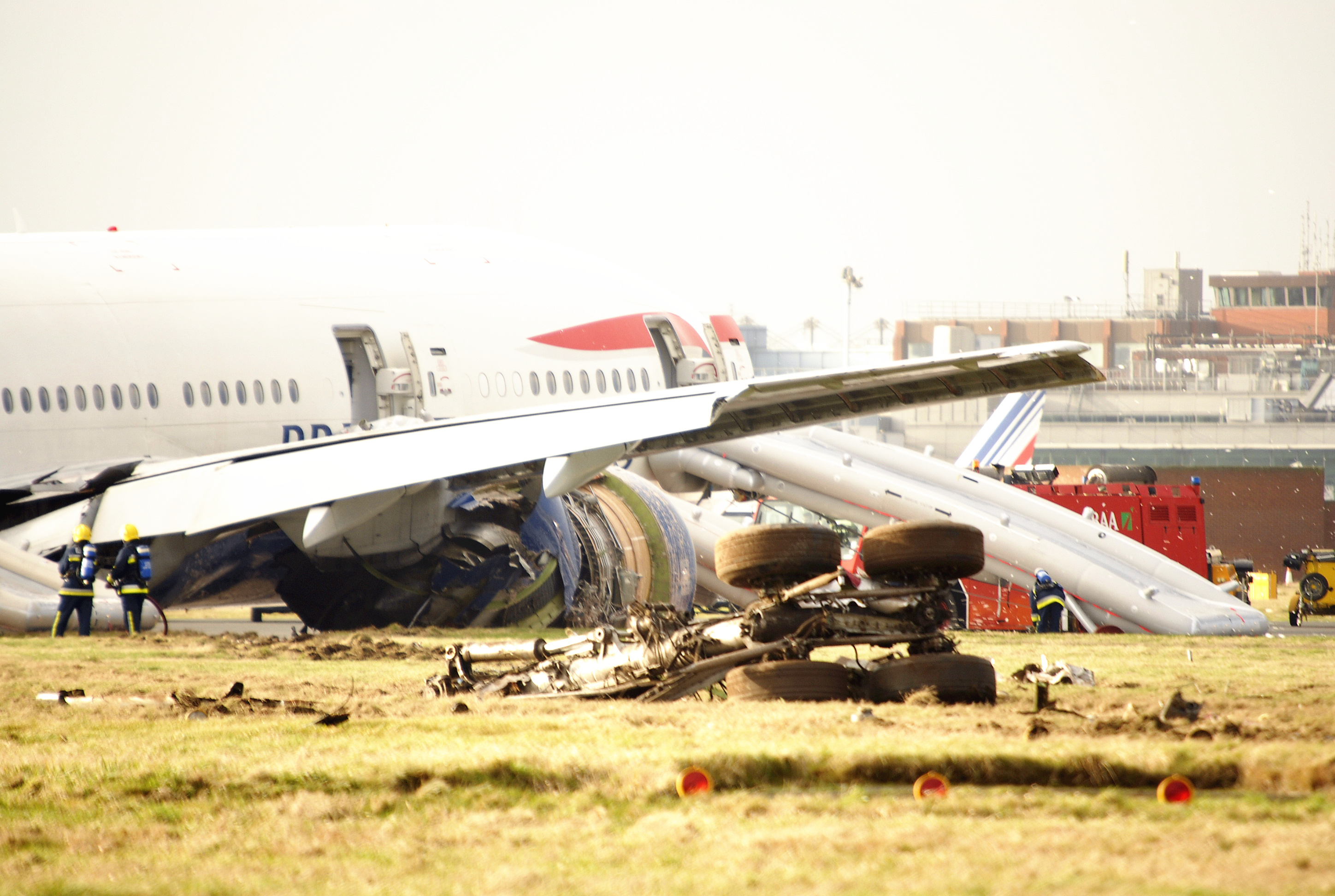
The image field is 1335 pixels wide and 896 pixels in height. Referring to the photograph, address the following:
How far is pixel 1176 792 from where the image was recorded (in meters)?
7.17

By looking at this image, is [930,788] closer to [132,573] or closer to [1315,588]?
[132,573]

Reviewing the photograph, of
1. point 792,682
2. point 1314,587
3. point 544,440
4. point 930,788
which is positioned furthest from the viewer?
point 1314,587

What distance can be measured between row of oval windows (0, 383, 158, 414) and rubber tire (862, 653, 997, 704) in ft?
44.1

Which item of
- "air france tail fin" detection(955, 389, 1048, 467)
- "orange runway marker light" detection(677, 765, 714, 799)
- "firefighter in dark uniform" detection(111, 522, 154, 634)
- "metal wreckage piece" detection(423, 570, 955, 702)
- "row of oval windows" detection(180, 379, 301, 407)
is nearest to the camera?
"orange runway marker light" detection(677, 765, 714, 799)

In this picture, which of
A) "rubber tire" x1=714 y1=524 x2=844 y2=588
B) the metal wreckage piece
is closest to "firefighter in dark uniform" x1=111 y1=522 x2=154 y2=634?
the metal wreckage piece

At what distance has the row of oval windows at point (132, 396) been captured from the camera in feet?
66.1

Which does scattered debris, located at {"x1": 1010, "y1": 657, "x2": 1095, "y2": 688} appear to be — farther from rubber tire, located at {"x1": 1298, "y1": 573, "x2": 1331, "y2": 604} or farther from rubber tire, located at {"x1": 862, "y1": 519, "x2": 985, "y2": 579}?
rubber tire, located at {"x1": 1298, "y1": 573, "x2": 1331, "y2": 604}

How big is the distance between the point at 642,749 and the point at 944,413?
96.6 m

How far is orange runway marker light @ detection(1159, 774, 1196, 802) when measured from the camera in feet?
23.4

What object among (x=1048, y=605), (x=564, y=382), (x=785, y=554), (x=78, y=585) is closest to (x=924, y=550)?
(x=785, y=554)

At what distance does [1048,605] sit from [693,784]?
17.2m

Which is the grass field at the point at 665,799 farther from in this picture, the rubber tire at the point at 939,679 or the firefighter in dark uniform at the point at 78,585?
the firefighter in dark uniform at the point at 78,585

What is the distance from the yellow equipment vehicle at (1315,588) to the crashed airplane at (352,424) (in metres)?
12.4

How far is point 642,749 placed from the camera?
838cm
